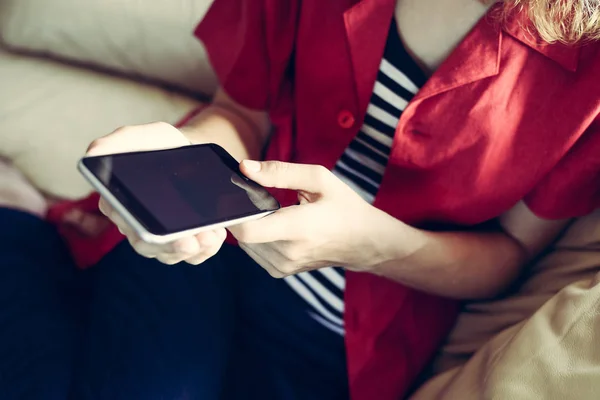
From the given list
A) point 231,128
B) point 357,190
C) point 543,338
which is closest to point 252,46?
point 231,128

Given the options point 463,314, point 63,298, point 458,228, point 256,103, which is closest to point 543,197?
point 458,228

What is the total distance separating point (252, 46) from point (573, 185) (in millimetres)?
392

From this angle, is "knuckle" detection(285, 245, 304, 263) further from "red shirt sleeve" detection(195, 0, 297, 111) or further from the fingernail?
"red shirt sleeve" detection(195, 0, 297, 111)

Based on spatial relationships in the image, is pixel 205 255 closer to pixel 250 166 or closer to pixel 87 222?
pixel 250 166

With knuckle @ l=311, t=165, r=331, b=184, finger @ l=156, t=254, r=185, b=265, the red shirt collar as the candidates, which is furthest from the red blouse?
finger @ l=156, t=254, r=185, b=265

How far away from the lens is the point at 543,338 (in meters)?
0.49

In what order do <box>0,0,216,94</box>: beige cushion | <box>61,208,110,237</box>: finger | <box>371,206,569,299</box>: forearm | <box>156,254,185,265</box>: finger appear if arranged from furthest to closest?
<box>0,0,216,94</box>: beige cushion, <box>61,208,110,237</box>: finger, <box>371,206,569,299</box>: forearm, <box>156,254,185,265</box>: finger

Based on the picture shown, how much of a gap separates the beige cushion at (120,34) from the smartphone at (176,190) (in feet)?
1.57

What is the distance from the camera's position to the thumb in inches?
18.0

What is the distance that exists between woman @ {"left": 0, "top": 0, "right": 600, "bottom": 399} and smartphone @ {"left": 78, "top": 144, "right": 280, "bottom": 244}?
0.8 inches

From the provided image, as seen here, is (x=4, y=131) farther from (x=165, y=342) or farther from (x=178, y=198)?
(x=178, y=198)

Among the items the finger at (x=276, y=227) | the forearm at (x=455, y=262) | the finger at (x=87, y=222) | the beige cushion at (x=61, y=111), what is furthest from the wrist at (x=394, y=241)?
the beige cushion at (x=61, y=111)

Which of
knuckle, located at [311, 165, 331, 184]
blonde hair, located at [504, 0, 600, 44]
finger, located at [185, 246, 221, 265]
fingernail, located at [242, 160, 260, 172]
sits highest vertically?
blonde hair, located at [504, 0, 600, 44]

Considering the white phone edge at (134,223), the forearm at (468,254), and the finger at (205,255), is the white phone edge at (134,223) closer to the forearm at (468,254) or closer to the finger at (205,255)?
the finger at (205,255)
